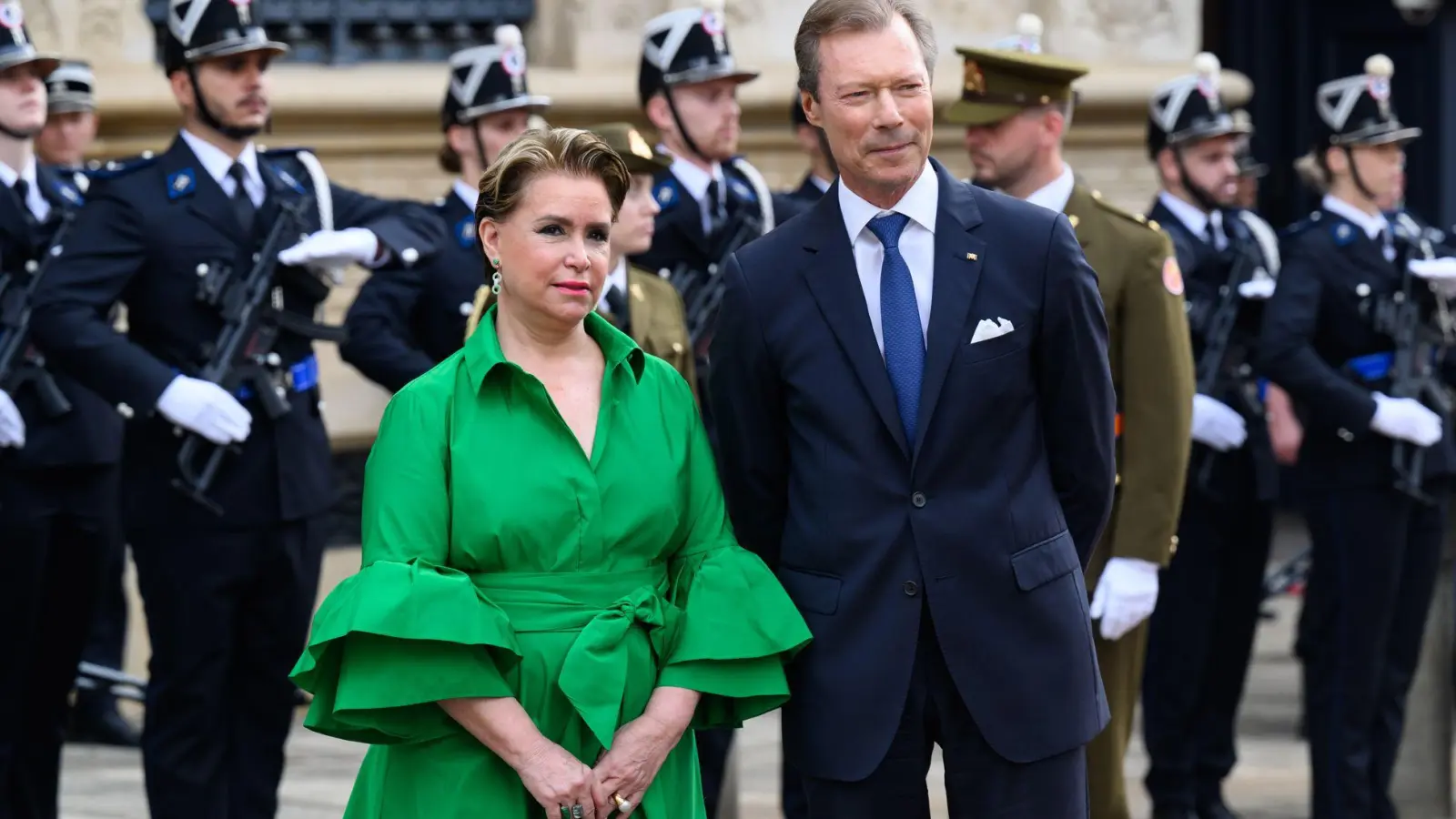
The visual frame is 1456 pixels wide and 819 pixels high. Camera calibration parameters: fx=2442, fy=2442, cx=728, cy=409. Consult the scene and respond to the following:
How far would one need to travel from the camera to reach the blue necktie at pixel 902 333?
3.59 m

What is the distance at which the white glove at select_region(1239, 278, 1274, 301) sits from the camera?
23.3 feet

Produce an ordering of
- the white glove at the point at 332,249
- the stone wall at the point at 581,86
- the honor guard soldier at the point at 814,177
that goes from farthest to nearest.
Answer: the stone wall at the point at 581,86 → the honor guard soldier at the point at 814,177 → the white glove at the point at 332,249

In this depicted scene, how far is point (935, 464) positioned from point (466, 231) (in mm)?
3001

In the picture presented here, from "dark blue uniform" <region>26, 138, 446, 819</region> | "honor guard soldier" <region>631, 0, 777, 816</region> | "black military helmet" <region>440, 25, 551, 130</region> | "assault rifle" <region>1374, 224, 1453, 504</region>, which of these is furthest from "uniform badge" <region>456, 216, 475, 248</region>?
"assault rifle" <region>1374, 224, 1453, 504</region>

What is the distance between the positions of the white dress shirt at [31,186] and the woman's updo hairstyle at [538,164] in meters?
2.97

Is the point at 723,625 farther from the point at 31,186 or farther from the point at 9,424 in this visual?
the point at 31,186

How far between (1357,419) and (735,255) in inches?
114

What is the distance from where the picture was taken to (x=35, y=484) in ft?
20.0

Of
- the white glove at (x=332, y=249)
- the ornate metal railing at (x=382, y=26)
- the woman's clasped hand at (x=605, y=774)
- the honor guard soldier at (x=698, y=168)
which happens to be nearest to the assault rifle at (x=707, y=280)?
the honor guard soldier at (x=698, y=168)

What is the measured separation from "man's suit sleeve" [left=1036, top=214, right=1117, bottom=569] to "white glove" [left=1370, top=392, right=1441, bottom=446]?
2.58 m

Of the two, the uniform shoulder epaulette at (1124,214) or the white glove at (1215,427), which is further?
the white glove at (1215,427)

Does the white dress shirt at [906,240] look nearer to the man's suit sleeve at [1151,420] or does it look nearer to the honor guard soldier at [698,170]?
the man's suit sleeve at [1151,420]

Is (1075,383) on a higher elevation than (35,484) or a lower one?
higher

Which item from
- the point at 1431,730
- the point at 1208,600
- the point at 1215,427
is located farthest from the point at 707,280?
the point at 1431,730
